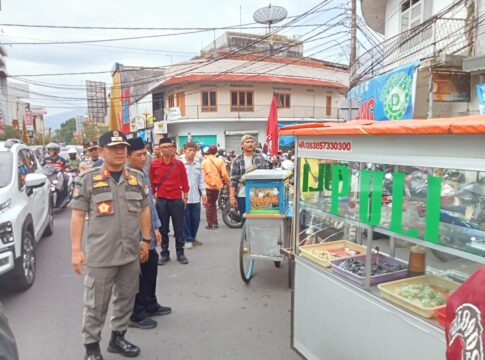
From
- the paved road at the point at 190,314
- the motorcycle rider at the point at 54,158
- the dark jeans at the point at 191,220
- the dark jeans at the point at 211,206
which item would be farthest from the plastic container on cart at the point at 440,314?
the motorcycle rider at the point at 54,158

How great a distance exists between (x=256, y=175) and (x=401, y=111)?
6.04m


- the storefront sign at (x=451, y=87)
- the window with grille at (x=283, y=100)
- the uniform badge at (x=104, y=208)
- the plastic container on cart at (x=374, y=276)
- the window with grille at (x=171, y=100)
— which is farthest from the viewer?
the window with grille at (x=171, y=100)

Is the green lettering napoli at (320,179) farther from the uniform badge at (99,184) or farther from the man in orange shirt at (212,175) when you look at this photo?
the man in orange shirt at (212,175)

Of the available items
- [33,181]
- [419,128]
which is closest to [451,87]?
[419,128]

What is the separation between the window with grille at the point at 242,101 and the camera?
90.3 feet

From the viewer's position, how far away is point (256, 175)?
438 cm

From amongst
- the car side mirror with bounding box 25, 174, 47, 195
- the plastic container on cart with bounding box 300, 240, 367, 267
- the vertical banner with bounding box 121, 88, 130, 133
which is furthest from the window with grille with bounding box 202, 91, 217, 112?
the plastic container on cart with bounding box 300, 240, 367, 267

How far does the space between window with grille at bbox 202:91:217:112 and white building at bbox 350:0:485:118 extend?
1725cm

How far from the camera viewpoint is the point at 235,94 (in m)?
27.5

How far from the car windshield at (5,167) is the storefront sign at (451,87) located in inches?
350

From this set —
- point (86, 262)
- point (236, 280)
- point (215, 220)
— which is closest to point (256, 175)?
point (236, 280)

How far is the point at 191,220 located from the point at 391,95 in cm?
641

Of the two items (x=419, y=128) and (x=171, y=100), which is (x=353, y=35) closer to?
(x=419, y=128)

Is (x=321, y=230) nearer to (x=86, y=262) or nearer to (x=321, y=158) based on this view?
(x=321, y=158)
